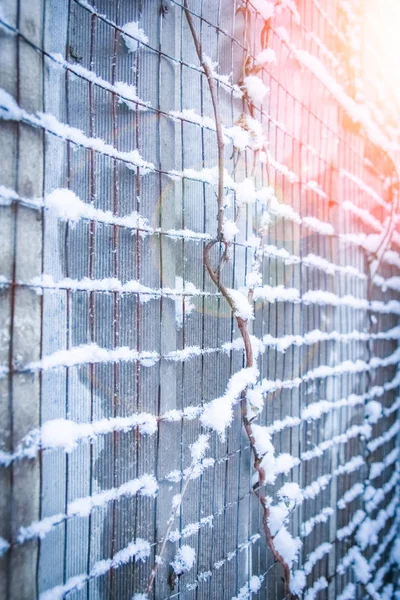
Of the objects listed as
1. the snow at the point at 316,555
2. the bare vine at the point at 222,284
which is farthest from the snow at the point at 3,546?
the snow at the point at 316,555

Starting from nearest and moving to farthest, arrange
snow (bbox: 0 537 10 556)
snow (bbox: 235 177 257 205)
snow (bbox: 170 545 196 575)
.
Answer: snow (bbox: 0 537 10 556), snow (bbox: 170 545 196 575), snow (bbox: 235 177 257 205)

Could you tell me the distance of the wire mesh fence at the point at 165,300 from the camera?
1107mm

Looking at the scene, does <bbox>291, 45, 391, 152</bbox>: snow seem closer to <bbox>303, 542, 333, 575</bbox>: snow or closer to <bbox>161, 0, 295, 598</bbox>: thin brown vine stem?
<bbox>161, 0, 295, 598</bbox>: thin brown vine stem

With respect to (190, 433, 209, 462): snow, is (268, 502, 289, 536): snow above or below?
below

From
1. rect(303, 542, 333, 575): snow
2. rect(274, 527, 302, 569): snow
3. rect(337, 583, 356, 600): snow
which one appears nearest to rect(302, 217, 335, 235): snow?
rect(274, 527, 302, 569): snow

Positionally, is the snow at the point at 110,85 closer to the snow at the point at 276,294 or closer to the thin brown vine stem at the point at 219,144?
the thin brown vine stem at the point at 219,144

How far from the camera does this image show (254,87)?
1.78 metres

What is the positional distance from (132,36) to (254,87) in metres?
0.62

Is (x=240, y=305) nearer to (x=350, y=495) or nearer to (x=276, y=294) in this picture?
(x=276, y=294)

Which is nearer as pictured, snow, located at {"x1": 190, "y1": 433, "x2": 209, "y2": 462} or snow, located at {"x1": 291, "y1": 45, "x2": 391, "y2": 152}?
snow, located at {"x1": 190, "y1": 433, "x2": 209, "y2": 462}

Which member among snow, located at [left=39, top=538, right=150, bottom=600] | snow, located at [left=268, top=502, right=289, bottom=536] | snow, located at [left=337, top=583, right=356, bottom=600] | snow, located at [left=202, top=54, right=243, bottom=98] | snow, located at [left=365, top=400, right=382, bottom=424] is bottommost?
snow, located at [left=337, top=583, right=356, bottom=600]

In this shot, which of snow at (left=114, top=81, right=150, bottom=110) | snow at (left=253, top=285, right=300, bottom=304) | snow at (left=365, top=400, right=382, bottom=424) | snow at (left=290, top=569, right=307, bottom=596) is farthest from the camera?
snow at (left=365, top=400, right=382, bottom=424)

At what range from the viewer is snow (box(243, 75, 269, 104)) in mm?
1783

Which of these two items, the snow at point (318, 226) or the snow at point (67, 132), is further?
the snow at point (318, 226)
